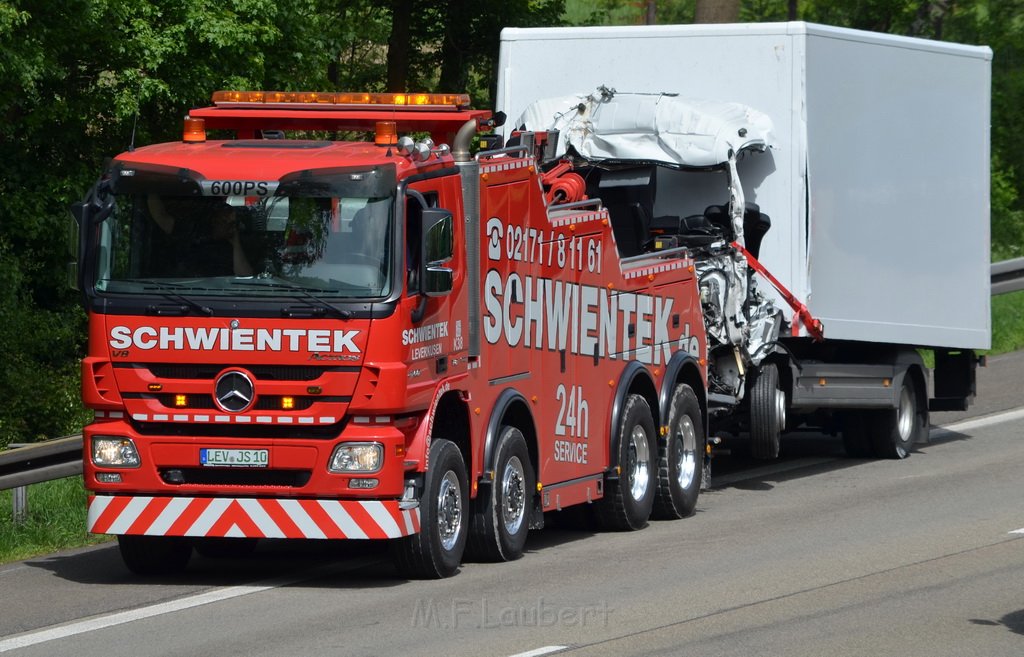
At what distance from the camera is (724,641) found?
9.14 m

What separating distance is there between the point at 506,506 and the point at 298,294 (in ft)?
7.59

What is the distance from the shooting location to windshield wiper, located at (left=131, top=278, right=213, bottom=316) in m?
10.6

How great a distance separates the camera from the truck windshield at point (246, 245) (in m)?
10.6

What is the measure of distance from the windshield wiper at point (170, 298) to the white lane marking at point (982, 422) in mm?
11738

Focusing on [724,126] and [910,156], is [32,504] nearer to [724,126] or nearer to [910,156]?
[724,126]

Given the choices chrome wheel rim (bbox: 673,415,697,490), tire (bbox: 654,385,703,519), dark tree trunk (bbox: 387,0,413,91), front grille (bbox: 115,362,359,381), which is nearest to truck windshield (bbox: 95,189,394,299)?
front grille (bbox: 115,362,359,381)

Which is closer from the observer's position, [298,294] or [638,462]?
[298,294]

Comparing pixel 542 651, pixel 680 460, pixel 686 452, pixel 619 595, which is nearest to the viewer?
pixel 542 651

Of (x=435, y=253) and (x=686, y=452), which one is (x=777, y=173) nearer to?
(x=686, y=452)

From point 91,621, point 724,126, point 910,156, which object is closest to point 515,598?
point 91,621

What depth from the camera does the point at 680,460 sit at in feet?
49.2

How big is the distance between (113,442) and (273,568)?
5.47ft

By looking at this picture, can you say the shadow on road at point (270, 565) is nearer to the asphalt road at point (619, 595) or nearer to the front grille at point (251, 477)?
the asphalt road at point (619, 595)

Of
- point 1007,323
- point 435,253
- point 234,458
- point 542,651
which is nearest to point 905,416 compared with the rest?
point 1007,323
